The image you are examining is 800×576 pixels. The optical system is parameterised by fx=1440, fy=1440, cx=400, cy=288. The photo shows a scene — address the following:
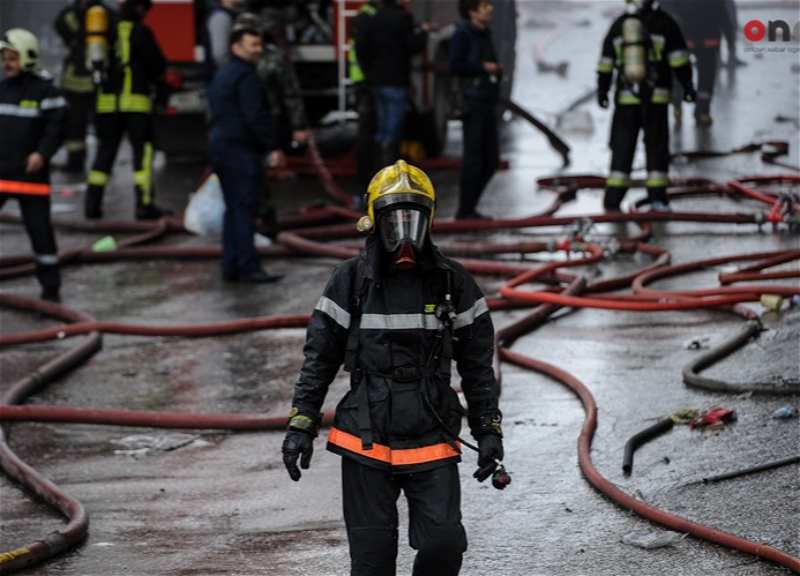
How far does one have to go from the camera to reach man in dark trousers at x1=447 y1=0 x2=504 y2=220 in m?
11.0

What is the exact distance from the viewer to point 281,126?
1377cm

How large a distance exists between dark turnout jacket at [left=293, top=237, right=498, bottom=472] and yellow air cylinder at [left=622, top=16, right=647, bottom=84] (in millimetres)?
7107

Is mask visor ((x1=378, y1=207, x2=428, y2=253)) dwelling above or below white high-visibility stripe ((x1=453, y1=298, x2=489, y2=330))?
above

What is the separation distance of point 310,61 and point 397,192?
10637 millimetres

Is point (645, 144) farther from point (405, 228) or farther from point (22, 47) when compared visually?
point (405, 228)

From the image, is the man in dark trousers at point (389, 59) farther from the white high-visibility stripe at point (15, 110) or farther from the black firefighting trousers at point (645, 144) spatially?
the white high-visibility stripe at point (15, 110)

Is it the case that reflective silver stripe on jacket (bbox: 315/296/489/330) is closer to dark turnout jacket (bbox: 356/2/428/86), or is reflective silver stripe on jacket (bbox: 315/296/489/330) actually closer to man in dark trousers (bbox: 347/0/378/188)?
dark turnout jacket (bbox: 356/2/428/86)

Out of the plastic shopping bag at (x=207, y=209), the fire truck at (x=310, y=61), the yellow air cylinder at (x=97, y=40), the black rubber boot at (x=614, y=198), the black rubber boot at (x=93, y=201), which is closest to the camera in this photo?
the plastic shopping bag at (x=207, y=209)

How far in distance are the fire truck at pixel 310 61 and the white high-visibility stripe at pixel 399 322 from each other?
981cm

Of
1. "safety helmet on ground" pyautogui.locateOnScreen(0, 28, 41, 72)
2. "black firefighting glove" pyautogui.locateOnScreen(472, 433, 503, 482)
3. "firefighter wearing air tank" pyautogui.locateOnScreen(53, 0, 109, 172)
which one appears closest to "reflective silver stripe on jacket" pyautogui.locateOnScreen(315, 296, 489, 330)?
"black firefighting glove" pyautogui.locateOnScreen(472, 433, 503, 482)

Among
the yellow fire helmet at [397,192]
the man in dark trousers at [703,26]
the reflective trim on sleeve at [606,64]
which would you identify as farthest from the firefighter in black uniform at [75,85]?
the yellow fire helmet at [397,192]

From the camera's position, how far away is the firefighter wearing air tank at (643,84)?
11.0 m

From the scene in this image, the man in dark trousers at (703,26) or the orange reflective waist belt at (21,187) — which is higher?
the man in dark trousers at (703,26)

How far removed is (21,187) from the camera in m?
9.30
